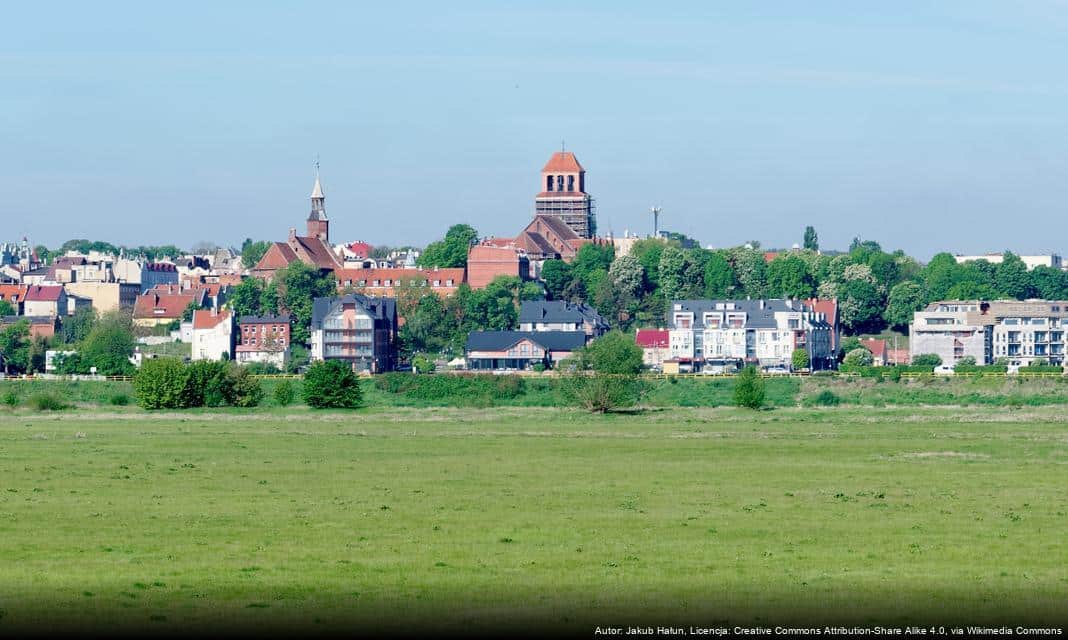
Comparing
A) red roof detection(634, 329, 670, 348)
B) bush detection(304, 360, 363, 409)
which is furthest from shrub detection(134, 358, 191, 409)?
red roof detection(634, 329, 670, 348)

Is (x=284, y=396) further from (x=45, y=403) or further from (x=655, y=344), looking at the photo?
(x=655, y=344)

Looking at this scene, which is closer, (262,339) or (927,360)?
(927,360)

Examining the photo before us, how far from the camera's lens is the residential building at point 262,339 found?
173m

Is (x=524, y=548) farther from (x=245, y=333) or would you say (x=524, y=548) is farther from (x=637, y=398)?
(x=245, y=333)

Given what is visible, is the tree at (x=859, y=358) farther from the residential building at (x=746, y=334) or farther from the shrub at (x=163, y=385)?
the shrub at (x=163, y=385)

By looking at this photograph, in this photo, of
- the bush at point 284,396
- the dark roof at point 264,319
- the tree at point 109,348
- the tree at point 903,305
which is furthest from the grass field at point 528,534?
the tree at point 903,305

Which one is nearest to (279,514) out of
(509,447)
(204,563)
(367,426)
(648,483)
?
(204,563)

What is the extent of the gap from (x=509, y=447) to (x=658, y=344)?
114457 mm

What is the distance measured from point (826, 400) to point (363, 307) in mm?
61487

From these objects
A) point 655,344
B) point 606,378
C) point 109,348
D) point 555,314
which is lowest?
point 606,378

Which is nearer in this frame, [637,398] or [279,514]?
[279,514]

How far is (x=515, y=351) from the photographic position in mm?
170375

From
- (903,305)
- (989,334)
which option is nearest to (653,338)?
(989,334)

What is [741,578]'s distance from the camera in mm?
29875
